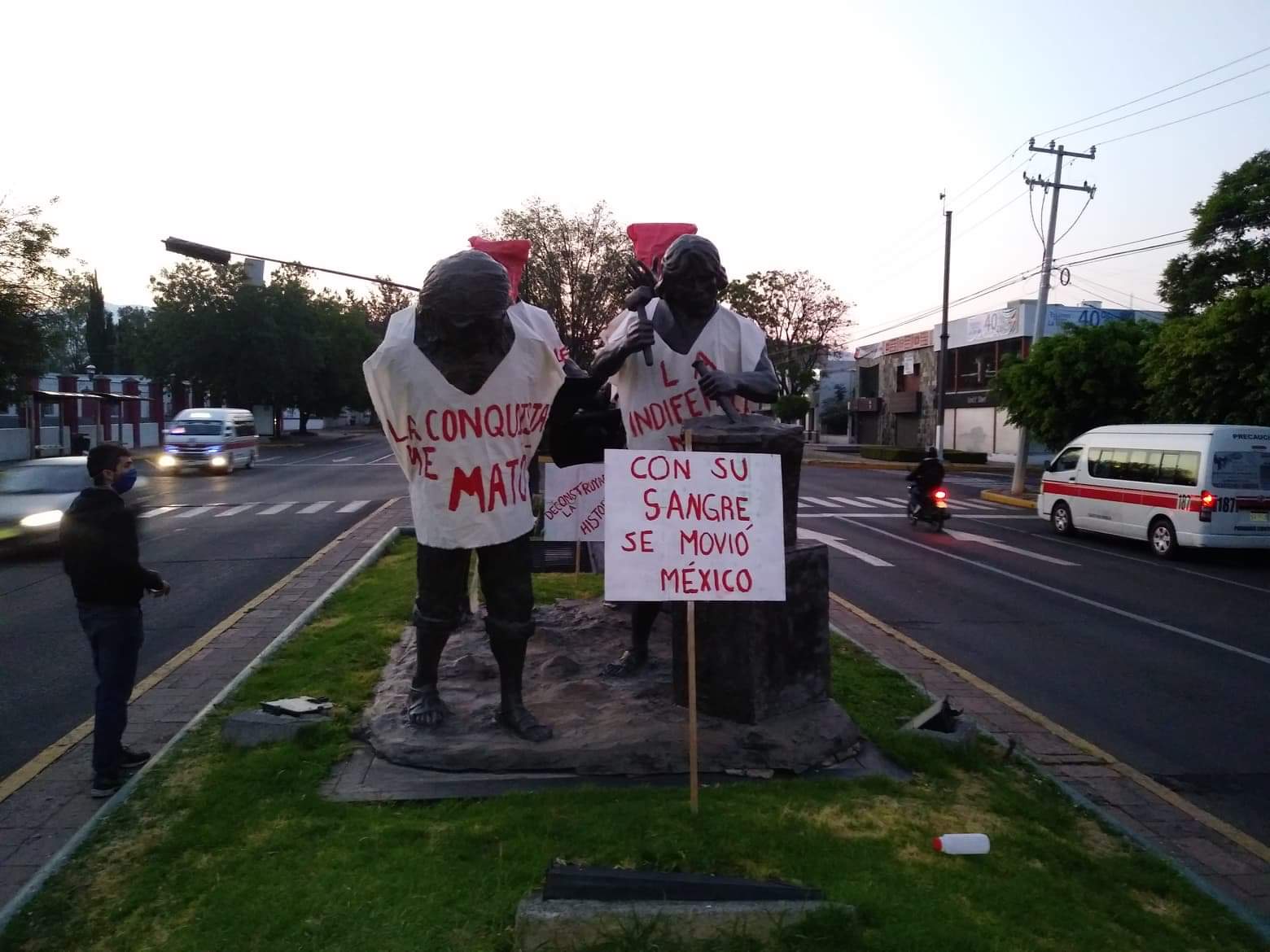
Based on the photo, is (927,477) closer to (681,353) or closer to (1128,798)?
(1128,798)

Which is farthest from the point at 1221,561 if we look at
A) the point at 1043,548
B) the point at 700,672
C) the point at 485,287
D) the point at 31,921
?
the point at 31,921

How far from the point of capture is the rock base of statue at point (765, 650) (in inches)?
199

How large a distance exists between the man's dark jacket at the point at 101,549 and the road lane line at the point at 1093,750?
5340mm

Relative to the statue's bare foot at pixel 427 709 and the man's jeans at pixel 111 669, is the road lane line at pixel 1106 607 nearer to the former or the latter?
the statue's bare foot at pixel 427 709

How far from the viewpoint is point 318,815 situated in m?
4.15

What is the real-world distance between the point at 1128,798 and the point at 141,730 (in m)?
5.48

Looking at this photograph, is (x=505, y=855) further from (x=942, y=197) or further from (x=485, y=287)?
(x=942, y=197)

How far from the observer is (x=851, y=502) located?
23.8 m

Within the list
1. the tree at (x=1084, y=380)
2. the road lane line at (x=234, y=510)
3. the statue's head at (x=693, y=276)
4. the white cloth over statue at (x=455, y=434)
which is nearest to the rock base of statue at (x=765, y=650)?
the white cloth over statue at (x=455, y=434)

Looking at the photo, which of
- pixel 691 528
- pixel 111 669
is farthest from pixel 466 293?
pixel 111 669

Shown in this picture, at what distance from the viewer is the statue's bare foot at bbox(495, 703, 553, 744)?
4.84 metres

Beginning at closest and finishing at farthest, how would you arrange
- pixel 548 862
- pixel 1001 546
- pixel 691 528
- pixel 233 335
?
pixel 548 862 < pixel 691 528 < pixel 1001 546 < pixel 233 335

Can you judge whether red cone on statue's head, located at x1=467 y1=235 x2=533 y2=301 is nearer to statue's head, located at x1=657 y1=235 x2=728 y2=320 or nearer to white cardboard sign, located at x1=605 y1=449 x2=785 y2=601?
statue's head, located at x1=657 y1=235 x2=728 y2=320

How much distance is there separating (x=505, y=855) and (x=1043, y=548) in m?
14.5
